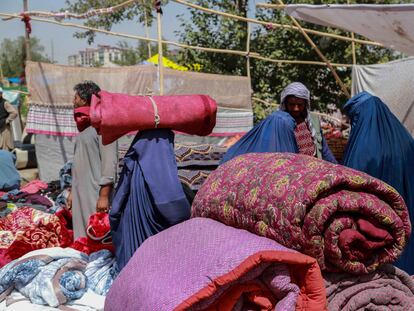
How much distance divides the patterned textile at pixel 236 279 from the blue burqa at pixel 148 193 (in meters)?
0.84

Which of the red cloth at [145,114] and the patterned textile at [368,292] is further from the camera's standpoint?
the red cloth at [145,114]

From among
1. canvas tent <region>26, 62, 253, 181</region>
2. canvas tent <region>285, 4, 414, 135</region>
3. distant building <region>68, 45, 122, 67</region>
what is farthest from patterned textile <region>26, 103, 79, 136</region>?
distant building <region>68, 45, 122, 67</region>

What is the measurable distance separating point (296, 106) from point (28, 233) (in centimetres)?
213

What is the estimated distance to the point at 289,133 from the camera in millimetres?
3725

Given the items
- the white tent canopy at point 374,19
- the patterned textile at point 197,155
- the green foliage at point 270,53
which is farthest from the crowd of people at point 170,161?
the green foliage at point 270,53

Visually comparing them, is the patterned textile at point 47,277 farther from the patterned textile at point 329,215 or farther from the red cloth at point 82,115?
the patterned textile at point 329,215

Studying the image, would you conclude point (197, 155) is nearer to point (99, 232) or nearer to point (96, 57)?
point (99, 232)

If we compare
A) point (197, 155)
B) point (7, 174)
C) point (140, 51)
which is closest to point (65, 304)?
point (197, 155)

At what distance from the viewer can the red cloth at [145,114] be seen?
8.80 feet

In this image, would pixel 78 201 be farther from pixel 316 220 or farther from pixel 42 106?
pixel 42 106

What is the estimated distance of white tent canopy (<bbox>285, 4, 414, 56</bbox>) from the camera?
12.4ft

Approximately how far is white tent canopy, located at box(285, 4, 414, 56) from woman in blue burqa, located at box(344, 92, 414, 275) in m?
0.73

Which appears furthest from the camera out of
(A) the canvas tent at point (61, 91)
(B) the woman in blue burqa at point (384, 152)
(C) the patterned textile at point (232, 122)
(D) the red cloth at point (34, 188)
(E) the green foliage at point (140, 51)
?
(E) the green foliage at point (140, 51)

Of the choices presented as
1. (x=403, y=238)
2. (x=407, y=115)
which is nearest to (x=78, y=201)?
(x=403, y=238)
